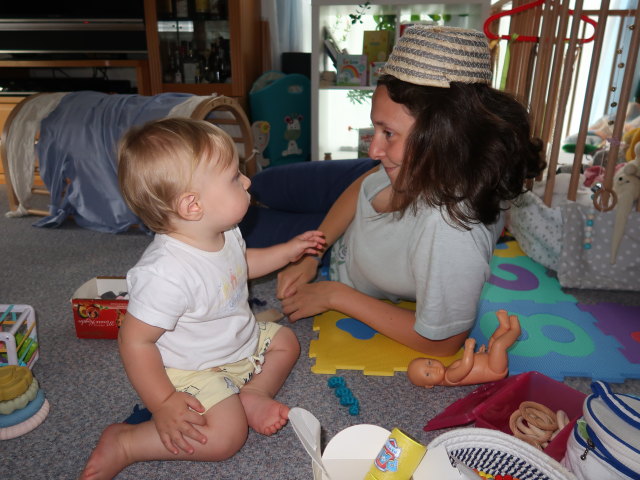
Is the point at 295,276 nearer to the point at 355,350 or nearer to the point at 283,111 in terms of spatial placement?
the point at 355,350

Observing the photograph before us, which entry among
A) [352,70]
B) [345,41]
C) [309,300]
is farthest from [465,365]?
[345,41]

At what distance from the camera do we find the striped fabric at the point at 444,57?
0.82m

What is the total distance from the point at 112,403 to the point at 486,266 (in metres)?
0.73

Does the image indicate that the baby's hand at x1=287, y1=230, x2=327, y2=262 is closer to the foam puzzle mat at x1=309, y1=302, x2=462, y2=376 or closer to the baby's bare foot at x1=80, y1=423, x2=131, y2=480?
the foam puzzle mat at x1=309, y1=302, x2=462, y2=376

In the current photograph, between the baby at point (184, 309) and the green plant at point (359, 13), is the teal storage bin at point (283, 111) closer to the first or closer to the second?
the green plant at point (359, 13)

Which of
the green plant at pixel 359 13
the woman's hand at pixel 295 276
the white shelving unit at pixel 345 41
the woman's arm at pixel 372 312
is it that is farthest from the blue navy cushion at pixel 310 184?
the green plant at pixel 359 13

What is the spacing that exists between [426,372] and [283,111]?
2.07m

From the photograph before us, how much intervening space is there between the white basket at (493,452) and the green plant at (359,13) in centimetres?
223

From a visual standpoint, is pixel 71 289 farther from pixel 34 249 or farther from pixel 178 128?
pixel 178 128

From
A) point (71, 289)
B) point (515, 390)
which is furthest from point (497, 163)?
point (71, 289)

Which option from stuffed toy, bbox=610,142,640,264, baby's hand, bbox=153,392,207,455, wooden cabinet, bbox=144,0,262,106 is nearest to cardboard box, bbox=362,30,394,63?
wooden cabinet, bbox=144,0,262,106

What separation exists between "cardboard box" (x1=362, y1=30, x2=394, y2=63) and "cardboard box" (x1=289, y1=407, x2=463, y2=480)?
2288 mm

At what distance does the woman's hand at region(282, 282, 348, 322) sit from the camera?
3.55 ft

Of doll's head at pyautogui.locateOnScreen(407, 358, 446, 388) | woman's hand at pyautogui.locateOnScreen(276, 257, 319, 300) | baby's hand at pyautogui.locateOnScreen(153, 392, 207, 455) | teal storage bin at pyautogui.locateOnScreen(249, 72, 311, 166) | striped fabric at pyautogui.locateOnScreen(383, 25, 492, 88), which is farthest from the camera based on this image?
teal storage bin at pyautogui.locateOnScreen(249, 72, 311, 166)
